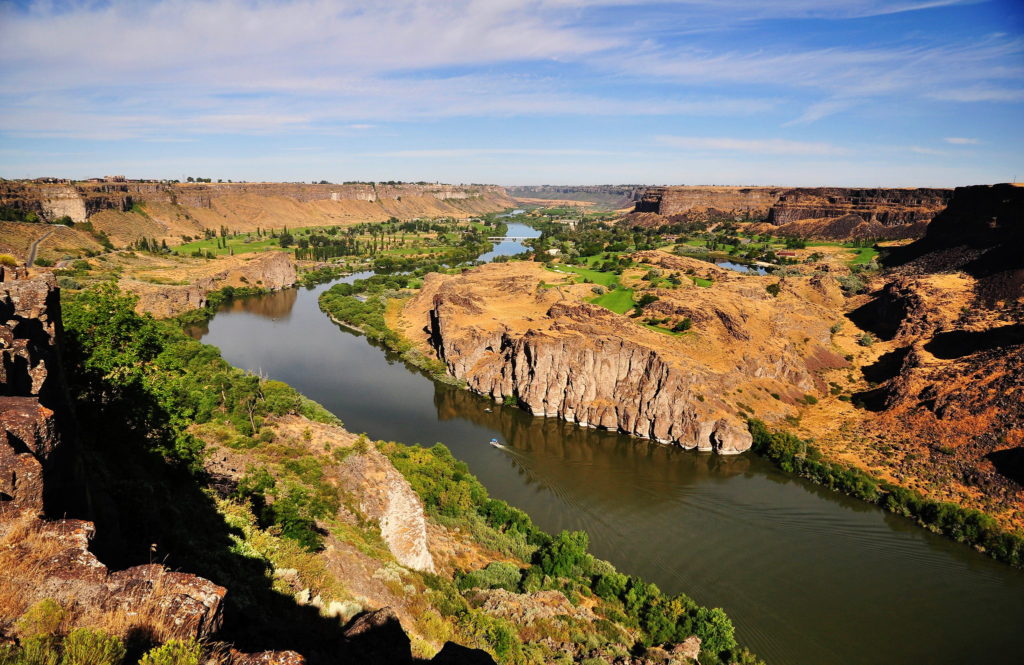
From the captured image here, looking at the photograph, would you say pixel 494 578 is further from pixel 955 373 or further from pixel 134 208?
pixel 134 208

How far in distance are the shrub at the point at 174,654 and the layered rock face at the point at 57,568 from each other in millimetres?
457

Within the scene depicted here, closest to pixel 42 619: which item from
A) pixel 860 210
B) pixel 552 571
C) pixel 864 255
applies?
pixel 552 571

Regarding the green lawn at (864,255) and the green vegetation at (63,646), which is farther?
the green lawn at (864,255)

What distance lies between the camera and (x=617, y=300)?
67.8m

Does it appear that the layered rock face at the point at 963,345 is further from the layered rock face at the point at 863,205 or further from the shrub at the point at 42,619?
the layered rock face at the point at 863,205

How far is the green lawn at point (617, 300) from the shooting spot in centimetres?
6538

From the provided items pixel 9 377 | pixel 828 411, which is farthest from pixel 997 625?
pixel 9 377

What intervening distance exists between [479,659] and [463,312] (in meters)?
57.9

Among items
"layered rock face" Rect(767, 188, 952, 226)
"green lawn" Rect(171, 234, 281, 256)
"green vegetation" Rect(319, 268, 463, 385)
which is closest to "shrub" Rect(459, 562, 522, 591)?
"green vegetation" Rect(319, 268, 463, 385)

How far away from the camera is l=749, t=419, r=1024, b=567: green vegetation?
109 feet

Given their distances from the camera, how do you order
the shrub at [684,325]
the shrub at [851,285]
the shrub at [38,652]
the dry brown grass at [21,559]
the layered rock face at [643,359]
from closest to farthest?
the shrub at [38,652] < the dry brown grass at [21,559] < the layered rock face at [643,359] < the shrub at [684,325] < the shrub at [851,285]

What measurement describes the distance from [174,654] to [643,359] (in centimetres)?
4641

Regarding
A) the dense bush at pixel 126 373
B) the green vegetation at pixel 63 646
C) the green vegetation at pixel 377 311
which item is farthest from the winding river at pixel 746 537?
the green vegetation at pixel 63 646

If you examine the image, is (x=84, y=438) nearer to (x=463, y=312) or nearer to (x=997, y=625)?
(x=997, y=625)
